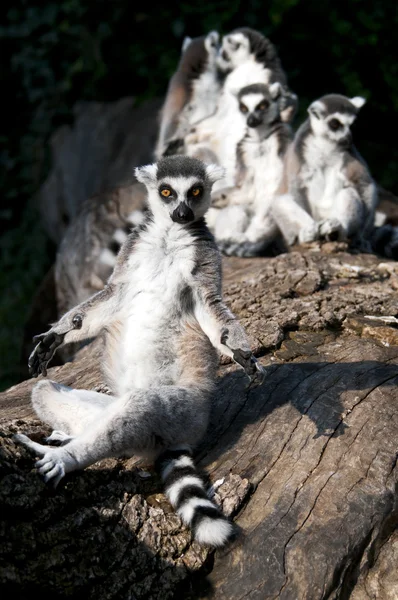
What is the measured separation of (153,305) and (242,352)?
25.9 inches

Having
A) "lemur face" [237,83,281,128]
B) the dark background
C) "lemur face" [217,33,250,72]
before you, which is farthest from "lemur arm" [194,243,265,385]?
the dark background

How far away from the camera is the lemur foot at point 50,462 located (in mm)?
3084

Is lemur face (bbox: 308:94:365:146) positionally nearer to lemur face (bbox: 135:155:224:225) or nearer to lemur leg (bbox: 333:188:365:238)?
lemur leg (bbox: 333:188:365:238)

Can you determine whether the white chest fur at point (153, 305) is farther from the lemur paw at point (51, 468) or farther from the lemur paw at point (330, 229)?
the lemur paw at point (330, 229)

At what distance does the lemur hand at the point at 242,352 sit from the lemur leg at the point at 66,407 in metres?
0.63

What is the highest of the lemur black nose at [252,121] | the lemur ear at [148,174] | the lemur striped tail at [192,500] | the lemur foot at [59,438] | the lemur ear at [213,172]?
the lemur ear at [148,174]

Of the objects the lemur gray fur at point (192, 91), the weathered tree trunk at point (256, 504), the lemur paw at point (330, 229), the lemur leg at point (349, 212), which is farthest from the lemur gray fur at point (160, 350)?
the lemur gray fur at point (192, 91)

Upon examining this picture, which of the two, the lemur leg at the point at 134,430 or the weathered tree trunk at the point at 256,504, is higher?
the lemur leg at the point at 134,430

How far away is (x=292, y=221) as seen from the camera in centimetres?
714

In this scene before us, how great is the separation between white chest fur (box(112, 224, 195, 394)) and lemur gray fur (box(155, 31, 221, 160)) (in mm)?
5739

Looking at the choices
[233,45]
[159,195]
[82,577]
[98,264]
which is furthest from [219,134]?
[82,577]

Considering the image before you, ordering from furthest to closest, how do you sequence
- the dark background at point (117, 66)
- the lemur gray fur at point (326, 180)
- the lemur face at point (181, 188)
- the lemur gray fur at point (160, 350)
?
the dark background at point (117, 66) < the lemur gray fur at point (326, 180) < the lemur face at point (181, 188) < the lemur gray fur at point (160, 350)

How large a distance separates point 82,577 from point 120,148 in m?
9.97

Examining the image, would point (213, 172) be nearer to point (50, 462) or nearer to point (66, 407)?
point (66, 407)
